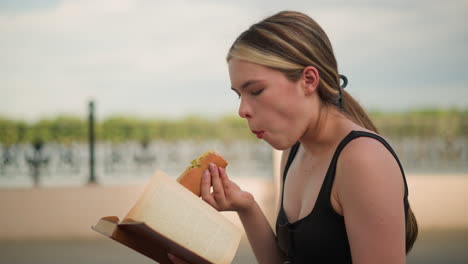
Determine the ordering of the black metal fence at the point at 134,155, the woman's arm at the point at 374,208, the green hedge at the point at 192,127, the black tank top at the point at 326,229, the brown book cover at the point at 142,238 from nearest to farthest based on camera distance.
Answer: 1. the brown book cover at the point at 142,238
2. the woman's arm at the point at 374,208
3. the black tank top at the point at 326,229
4. the black metal fence at the point at 134,155
5. the green hedge at the point at 192,127

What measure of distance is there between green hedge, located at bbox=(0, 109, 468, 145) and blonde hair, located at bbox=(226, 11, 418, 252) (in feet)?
19.5

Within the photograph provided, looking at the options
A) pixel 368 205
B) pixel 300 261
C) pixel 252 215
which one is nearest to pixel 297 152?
pixel 252 215

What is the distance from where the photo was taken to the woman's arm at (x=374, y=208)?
4.09ft

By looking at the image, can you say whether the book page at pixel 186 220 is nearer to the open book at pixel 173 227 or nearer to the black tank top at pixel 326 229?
the open book at pixel 173 227

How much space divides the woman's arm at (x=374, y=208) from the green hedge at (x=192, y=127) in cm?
611

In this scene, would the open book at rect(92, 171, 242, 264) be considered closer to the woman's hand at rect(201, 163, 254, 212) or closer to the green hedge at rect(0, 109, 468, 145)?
the woman's hand at rect(201, 163, 254, 212)

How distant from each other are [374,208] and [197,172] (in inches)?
15.9

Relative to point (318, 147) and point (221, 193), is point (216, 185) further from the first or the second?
point (318, 147)

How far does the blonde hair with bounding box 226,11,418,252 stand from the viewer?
4.41 ft

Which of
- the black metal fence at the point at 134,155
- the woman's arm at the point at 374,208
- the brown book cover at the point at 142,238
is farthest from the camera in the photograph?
the black metal fence at the point at 134,155

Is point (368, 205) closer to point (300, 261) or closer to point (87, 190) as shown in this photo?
point (300, 261)

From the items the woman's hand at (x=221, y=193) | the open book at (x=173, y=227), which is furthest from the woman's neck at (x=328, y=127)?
the open book at (x=173, y=227)

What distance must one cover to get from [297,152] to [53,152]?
5829 mm

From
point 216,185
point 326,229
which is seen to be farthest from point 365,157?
point 216,185
